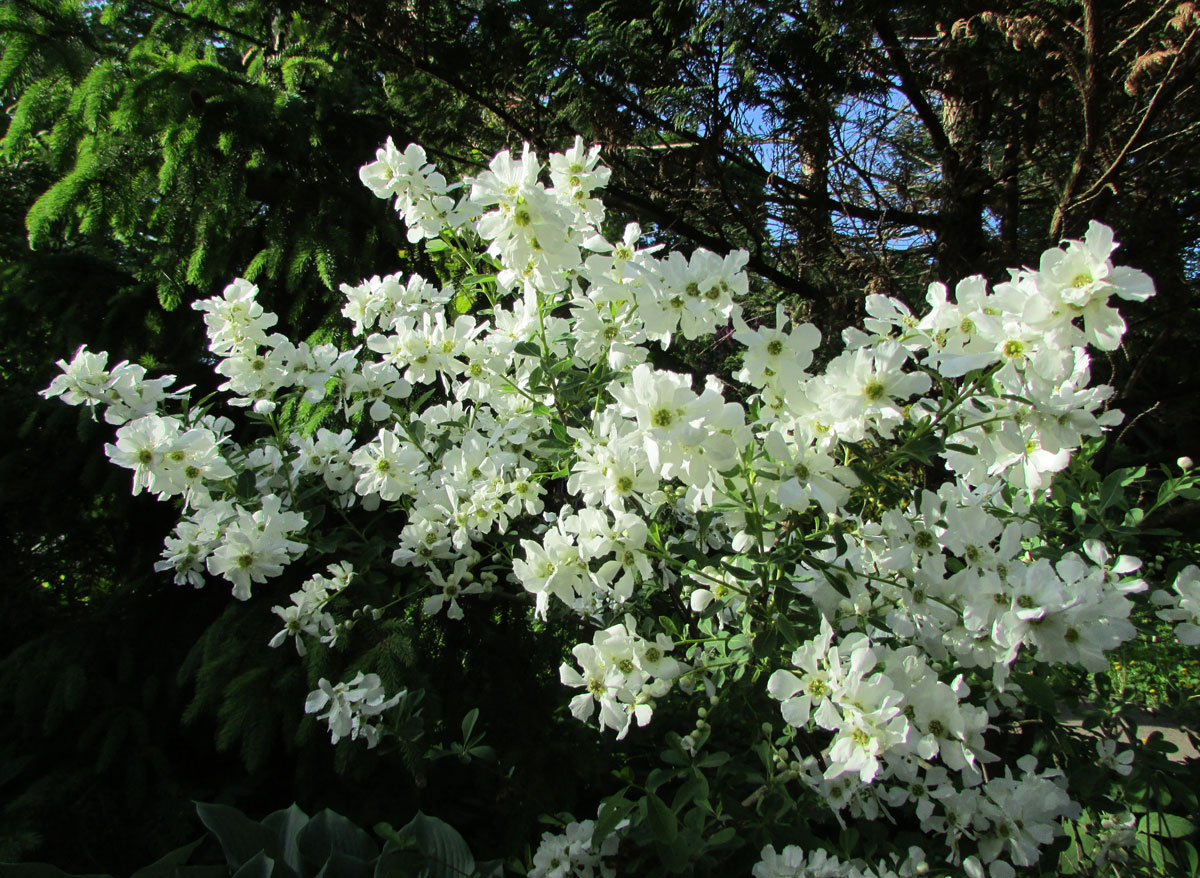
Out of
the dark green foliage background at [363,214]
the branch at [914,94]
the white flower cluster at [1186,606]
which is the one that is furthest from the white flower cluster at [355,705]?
the branch at [914,94]

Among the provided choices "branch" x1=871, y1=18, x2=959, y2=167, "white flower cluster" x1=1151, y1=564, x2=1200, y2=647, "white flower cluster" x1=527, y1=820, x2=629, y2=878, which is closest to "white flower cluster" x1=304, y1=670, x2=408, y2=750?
"white flower cluster" x1=527, y1=820, x2=629, y2=878

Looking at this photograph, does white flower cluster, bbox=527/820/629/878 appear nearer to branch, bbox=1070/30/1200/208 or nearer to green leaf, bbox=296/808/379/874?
green leaf, bbox=296/808/379/874

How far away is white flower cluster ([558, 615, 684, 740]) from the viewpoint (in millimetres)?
1162

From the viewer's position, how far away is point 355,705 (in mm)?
1563

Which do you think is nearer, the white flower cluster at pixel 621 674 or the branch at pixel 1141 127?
the white flower cluster at pixel 621 674

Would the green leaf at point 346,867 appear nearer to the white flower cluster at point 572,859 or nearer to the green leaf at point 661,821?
the white flower cluster at point 572,859

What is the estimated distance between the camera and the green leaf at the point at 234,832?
4.48ft

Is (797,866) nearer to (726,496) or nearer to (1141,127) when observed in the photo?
(726,496)

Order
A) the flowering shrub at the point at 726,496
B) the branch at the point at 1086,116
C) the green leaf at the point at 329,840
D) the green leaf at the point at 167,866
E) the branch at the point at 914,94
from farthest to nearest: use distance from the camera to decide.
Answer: the branch at the point at 914,94 < the branch at the point at 1086,116 < the green leaf at the point at 329,840 < the green leaf at the point at 167,866 < the flowering shrub at the point at 726,496

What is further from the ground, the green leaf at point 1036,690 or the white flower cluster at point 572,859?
the green leaf at point 1036,690

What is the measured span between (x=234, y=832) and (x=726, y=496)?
1225mm

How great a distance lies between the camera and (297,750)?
216 centimetres

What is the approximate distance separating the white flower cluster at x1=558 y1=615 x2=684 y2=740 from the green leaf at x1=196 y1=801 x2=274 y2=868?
790mm

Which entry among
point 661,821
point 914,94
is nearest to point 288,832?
point 661,821
